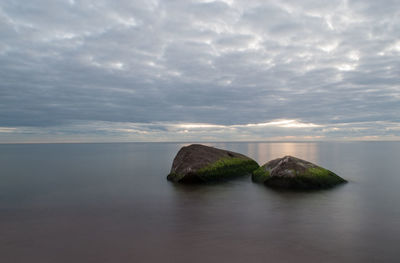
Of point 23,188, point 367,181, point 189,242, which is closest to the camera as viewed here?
point 189,242

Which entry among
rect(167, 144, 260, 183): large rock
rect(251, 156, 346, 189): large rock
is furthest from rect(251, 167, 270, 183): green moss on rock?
rect(167, 144, 260, 183): large rock

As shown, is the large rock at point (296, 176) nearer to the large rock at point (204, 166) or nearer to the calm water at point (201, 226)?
the calm water at point (201, 226)

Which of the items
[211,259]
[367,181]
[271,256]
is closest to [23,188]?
[211,259]

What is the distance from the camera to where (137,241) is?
6.57 m

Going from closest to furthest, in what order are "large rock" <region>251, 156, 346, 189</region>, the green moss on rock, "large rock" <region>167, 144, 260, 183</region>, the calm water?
the calm water, "large rock" <region>251, 156, 346, 189</region>, the green moss on rock, "large rock" <region>167, 144, 260, 183</region>

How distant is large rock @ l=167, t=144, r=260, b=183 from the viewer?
15.2m

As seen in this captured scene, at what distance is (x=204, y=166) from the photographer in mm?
15492

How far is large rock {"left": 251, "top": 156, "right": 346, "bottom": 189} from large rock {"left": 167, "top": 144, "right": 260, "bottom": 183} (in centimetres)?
314

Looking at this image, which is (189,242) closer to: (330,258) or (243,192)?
(330,258)

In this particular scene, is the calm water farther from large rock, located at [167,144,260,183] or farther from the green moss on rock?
large rock, located at [167,144,260,183]

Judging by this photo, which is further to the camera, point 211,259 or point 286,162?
point 286,162

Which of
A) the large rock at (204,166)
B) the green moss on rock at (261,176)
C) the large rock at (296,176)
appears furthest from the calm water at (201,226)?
the large rock at (204,166)

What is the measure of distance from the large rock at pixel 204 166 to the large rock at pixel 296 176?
3137 mm

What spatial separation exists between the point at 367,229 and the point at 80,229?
29.9 ft
